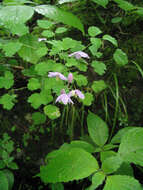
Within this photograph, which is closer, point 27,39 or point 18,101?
point 27,39

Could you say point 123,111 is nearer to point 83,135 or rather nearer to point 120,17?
point 83,135

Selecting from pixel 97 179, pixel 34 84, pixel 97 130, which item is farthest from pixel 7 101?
pixel 97 179

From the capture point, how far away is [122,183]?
846 millimetres

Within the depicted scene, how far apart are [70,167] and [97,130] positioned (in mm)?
448

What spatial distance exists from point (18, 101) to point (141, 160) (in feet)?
3.81

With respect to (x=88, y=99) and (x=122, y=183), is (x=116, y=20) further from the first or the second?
(x=122, y=183)

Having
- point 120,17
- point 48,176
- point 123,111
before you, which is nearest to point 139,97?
point 123,111

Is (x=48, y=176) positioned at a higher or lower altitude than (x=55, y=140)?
higher

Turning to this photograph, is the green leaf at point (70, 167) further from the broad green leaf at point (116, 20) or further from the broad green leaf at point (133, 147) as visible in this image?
the broad green leaf at point (116, 20)

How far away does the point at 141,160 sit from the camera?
917 mm

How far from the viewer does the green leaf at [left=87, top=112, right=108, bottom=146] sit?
1.23 m

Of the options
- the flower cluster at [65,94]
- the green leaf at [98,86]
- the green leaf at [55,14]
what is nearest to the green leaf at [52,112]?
the flower cluster at [65,94]

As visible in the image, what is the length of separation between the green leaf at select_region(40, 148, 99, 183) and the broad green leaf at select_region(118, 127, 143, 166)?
0.18 meters

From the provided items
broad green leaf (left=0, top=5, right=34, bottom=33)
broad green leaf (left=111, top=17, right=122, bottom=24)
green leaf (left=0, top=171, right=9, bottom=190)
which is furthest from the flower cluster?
broad green leaf (left=111, top=17, right=122, bottom=24)
